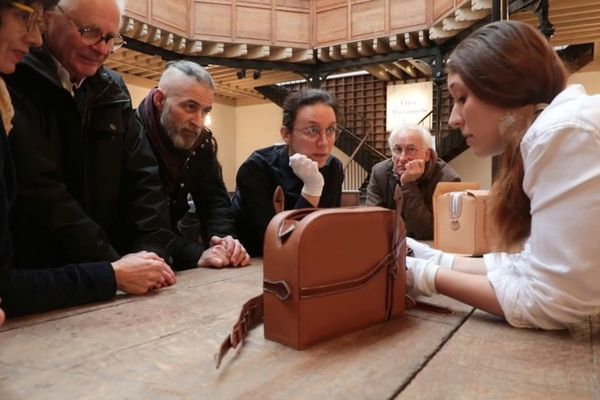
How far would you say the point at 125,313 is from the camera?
1419 mm

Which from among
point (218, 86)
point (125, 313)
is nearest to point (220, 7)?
point (218, 86)

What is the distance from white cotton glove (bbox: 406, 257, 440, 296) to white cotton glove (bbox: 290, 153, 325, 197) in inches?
48.4

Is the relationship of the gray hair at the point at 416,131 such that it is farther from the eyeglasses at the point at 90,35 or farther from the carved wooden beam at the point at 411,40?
the carved wooden beam at the point at 411,40

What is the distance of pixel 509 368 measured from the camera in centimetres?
99

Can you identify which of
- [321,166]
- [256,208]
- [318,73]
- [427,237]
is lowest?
[427,237]

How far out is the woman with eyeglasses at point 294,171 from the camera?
104 inches

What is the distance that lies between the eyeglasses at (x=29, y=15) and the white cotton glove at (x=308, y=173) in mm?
1581

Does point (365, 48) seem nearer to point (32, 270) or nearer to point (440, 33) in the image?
point (440, 33)

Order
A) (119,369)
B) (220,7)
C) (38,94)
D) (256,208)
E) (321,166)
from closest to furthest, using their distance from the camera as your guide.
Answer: (119,369), (38,94), (256,208), (321,166), (220,7)

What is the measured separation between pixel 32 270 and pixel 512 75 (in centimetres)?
156

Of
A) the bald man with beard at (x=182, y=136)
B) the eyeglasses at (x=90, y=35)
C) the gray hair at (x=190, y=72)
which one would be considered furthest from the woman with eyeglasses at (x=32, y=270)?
the gray hair at (x=190, y=72)

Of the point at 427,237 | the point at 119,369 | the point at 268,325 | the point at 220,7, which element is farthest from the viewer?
the point at 220,7

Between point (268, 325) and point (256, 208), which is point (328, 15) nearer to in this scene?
point (256, 208)

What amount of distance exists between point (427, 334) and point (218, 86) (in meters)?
13.2
